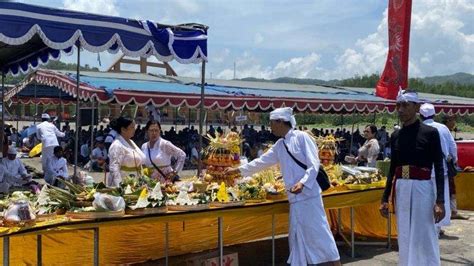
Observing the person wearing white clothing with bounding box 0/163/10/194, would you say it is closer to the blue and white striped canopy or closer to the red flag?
the blue and white striped canopy

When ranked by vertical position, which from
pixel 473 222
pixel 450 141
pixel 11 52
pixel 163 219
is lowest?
pixel 473 222

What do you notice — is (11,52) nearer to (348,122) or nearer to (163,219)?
(163,219)

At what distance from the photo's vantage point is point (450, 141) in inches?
311

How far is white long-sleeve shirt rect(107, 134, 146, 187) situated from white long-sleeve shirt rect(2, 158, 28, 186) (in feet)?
13.4

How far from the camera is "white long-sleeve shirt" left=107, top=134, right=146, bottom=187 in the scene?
5.82 metres

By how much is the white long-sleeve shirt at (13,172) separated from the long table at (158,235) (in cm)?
402

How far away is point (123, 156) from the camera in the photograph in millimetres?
5914

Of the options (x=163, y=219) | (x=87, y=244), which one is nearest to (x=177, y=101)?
(x=87, y=244)

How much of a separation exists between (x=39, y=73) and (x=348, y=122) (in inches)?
1863

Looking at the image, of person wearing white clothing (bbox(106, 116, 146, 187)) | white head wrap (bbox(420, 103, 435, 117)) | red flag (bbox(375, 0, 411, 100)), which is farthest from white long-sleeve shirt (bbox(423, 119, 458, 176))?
person wearing white clothing (bbox(106, 116, 146, 187))

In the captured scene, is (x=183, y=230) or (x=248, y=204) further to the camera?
(x=183, y=230)

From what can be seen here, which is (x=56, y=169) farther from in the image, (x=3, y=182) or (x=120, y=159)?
(x=120, y=159)

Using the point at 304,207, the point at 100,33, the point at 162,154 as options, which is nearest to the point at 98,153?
the point at 162,154

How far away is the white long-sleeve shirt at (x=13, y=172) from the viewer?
365 inches
